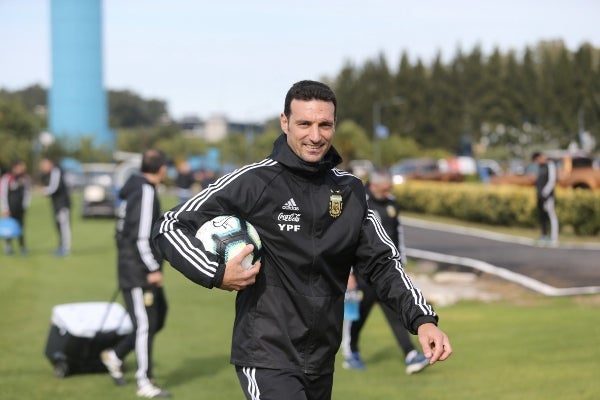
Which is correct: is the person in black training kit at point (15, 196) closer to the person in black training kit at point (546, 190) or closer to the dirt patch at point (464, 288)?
the dirt patch at point (464, 288)

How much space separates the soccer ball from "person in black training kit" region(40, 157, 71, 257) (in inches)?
705

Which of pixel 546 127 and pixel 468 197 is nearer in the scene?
pixel 468 197

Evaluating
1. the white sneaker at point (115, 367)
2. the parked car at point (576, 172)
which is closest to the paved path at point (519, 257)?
the parked car at point (576, 172)

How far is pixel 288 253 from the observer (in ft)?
14.7

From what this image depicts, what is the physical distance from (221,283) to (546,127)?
84965 millimetres

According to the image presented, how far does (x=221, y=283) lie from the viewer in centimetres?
428

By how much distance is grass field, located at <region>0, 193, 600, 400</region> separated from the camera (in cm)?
878

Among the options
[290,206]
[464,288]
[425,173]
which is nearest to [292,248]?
[290,206]

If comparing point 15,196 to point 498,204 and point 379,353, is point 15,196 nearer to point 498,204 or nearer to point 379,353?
point 498,204

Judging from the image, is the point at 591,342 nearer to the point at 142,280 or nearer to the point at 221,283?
the point at 142,280

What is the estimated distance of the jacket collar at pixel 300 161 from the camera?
4.50 metres

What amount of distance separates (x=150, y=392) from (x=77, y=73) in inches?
3696

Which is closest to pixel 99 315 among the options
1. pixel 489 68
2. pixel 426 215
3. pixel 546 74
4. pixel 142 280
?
pixel 142 280

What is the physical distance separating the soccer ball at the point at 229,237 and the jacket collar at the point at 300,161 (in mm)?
327
